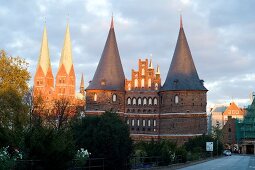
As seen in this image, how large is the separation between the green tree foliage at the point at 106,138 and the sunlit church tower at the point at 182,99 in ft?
135

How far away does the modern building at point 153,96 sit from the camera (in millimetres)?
63781

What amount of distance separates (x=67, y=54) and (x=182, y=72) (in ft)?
196

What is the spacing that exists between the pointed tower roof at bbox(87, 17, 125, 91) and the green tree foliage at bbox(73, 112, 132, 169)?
139 feet

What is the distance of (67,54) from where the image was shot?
392 feet

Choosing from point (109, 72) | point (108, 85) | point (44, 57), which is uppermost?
point (44, 57)

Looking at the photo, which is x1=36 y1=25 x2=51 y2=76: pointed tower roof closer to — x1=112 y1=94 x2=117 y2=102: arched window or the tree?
x1=112 y1=94 x2=117 y2=102: arched window

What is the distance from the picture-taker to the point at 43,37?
380 ft

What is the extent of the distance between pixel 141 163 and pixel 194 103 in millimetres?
37756

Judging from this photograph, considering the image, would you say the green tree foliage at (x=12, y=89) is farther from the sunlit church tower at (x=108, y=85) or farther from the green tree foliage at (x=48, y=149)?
the sunlit church tower at (x=108, y=85)

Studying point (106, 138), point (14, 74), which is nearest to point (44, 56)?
point (14, 74)

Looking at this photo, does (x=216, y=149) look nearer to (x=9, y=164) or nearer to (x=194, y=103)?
(x=194, y=103)

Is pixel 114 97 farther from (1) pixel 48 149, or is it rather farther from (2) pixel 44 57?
(2) pixel 44 57

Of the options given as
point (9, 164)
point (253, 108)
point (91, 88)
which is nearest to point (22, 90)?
Answer: point (9, 164)

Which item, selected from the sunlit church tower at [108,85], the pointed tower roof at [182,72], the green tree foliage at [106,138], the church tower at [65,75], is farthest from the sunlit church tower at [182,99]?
the church tower at [65,75]
